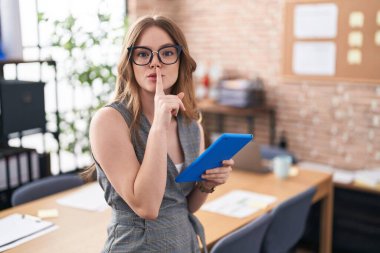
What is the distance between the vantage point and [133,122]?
158 centimetres

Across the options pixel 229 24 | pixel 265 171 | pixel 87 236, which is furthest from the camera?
pixel 229 24

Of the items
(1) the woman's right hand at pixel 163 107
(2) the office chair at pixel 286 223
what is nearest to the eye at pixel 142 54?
(1) the woman's right hand at pixel 163 107

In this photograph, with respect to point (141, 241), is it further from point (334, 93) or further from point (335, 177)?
point (334, 93)

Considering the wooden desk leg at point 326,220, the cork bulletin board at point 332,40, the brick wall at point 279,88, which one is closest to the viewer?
the wooden desk leg at point 326,220

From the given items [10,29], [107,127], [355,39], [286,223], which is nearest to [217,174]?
[107,127]

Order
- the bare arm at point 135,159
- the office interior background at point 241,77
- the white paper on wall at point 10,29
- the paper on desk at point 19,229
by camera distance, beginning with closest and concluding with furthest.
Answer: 1. the bare arm at point 135,159
2. the paper on desk at point 19,229
3. the white paper on wall at point 10,29
4. the office interior background at point 241,77

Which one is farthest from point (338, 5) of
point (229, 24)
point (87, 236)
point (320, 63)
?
point (87, 236)

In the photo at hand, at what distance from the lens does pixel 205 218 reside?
2.48 meters

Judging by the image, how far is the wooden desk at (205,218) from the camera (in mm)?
2121

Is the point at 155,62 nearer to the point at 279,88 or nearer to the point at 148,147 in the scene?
the point at 148,147

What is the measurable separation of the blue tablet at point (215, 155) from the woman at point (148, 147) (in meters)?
0.04

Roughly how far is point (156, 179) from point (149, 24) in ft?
1.65

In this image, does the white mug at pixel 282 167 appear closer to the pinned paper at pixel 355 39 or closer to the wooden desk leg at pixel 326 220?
the wooden desk leg at pixel 326 220

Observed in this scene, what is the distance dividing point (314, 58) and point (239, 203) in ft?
7.67
